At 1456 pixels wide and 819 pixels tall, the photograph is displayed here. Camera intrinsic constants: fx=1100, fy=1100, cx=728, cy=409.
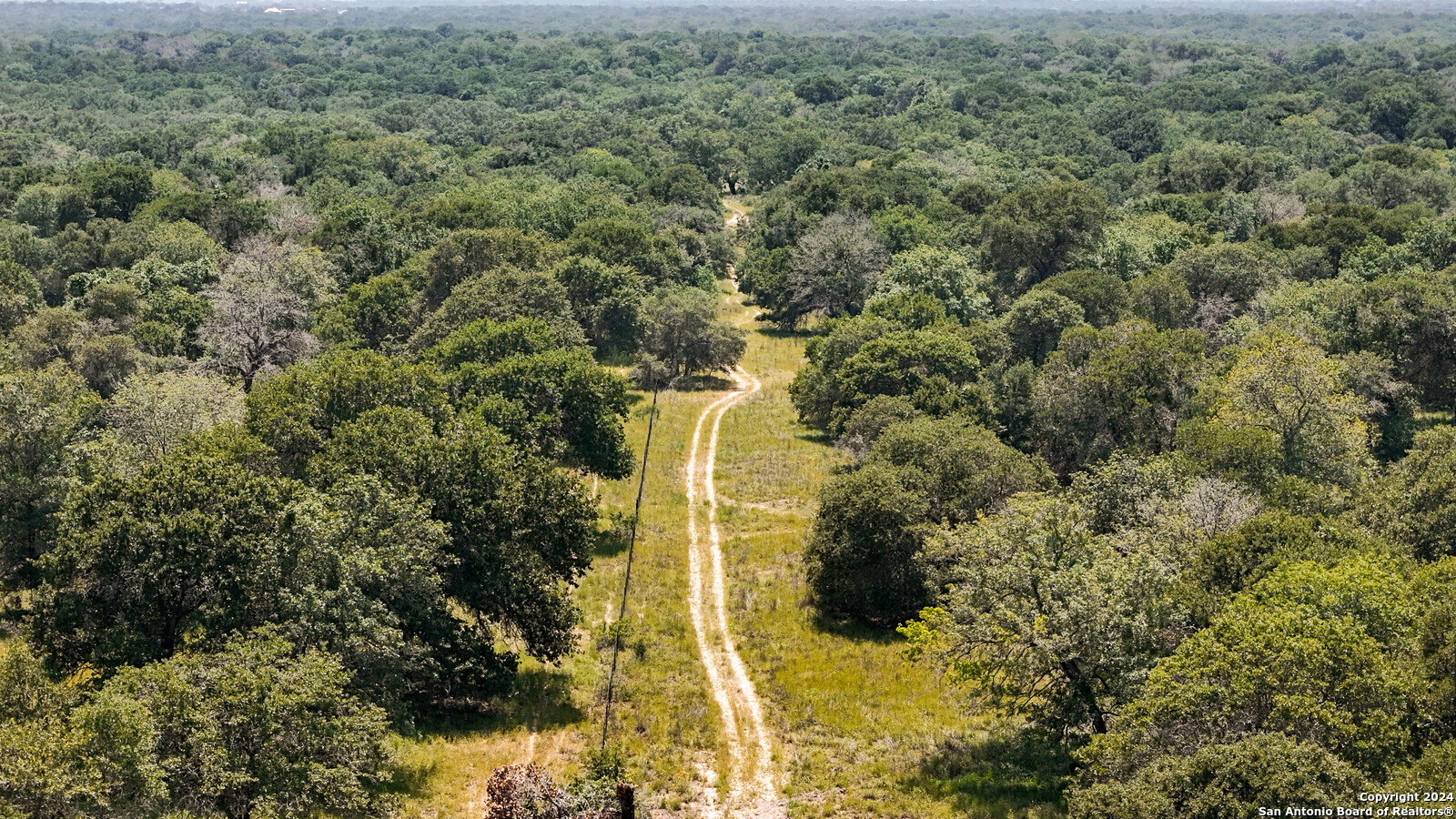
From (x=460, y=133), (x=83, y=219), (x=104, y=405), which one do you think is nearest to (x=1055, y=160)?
(x=460, y=133)

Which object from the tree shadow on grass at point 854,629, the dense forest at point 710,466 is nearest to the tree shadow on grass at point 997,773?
the dense forest at point 710,466

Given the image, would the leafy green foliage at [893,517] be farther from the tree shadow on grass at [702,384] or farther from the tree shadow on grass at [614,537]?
the tree shadow on grass at [702,384]

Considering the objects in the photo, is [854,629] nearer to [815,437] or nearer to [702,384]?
[815,437]

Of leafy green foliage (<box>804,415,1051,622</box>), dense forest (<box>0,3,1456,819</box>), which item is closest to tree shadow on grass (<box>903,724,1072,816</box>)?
dense forest (<box>0,3,1456,819</box>)

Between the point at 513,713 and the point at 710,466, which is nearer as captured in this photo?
the point at 513,713

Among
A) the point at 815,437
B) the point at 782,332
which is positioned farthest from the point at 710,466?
the point at 782,332

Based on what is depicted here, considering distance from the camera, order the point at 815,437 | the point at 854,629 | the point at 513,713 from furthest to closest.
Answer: the point at 815,437, the point at 854,629, the point at 513,713
